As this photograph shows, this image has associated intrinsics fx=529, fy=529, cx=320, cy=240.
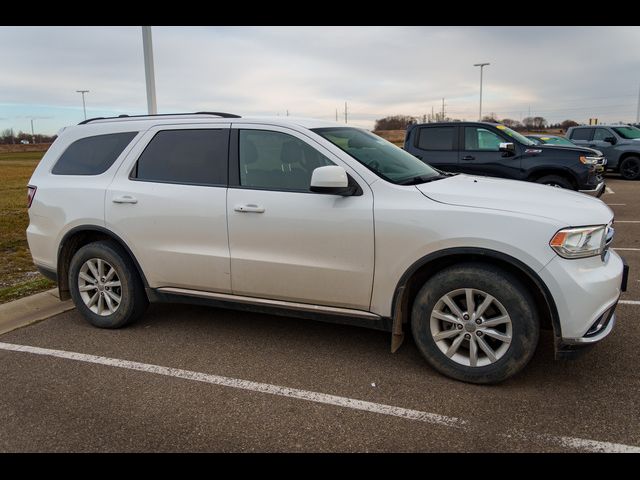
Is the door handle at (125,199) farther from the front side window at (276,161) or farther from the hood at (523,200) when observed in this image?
the hood at (523,200)

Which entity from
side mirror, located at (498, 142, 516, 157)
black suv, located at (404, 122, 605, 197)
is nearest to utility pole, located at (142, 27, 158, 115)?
black suv, located at (404, 122, 605, 197)

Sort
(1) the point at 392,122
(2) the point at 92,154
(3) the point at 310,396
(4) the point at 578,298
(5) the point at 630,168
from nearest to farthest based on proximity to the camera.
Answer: (4) the point at 578,298 < (3) the point at 310,396 < (2) the point at 92,154 < (5) the point at 630,168 < (1) the point at 392,122

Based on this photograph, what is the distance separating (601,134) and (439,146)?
11.1m

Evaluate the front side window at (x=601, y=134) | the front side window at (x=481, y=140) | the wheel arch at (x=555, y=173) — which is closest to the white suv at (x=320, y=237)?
the front side window at (x=481, y=140)

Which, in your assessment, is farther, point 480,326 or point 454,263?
point 454,263

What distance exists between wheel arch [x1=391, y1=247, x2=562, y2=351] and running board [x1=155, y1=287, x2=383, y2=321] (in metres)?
0.19

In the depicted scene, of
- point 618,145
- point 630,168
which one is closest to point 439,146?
point 618,145

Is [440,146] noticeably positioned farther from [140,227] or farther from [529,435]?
[529,435]

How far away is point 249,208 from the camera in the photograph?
13.1 ft

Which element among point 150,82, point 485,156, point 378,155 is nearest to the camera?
point 378,155

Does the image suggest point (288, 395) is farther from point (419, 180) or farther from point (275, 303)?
point (419, 180)

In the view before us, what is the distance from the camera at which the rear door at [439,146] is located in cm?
995

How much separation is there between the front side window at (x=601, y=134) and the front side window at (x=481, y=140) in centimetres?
1050
